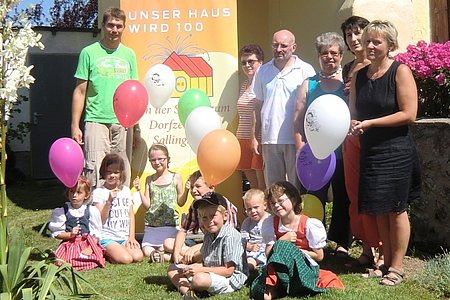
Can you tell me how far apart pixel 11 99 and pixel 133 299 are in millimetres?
1759

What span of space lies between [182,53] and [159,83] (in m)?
0.71

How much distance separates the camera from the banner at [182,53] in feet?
19.8

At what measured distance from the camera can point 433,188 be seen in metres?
5.08

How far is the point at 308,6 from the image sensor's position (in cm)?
750

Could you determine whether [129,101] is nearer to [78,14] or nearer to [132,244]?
[132,244]

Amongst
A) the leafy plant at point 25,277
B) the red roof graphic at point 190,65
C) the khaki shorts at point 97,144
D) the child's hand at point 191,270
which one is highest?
the red roof graphic at point 190,65

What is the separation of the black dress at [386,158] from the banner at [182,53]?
2.01 meters

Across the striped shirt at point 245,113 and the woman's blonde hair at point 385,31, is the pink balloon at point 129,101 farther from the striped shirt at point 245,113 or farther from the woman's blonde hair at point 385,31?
the woman's blonde hair at point 385,31

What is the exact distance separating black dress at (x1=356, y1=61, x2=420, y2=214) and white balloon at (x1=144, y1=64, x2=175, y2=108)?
191cm

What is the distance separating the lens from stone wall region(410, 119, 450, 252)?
4961 mm

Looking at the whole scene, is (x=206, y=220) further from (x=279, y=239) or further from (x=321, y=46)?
(x=321, y=46)

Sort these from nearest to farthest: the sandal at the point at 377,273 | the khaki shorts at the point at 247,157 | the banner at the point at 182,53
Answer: the sandal at the point at 377,273
the khaki shorts at the point at 247,157
the banner at the point at 182,53

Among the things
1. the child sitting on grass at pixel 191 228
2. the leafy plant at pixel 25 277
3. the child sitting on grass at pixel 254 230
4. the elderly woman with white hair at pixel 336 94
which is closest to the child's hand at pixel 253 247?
the child sitting on grass at pixel 254 230

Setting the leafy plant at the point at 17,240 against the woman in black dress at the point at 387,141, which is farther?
the woman in black dress at the point at 387,141
